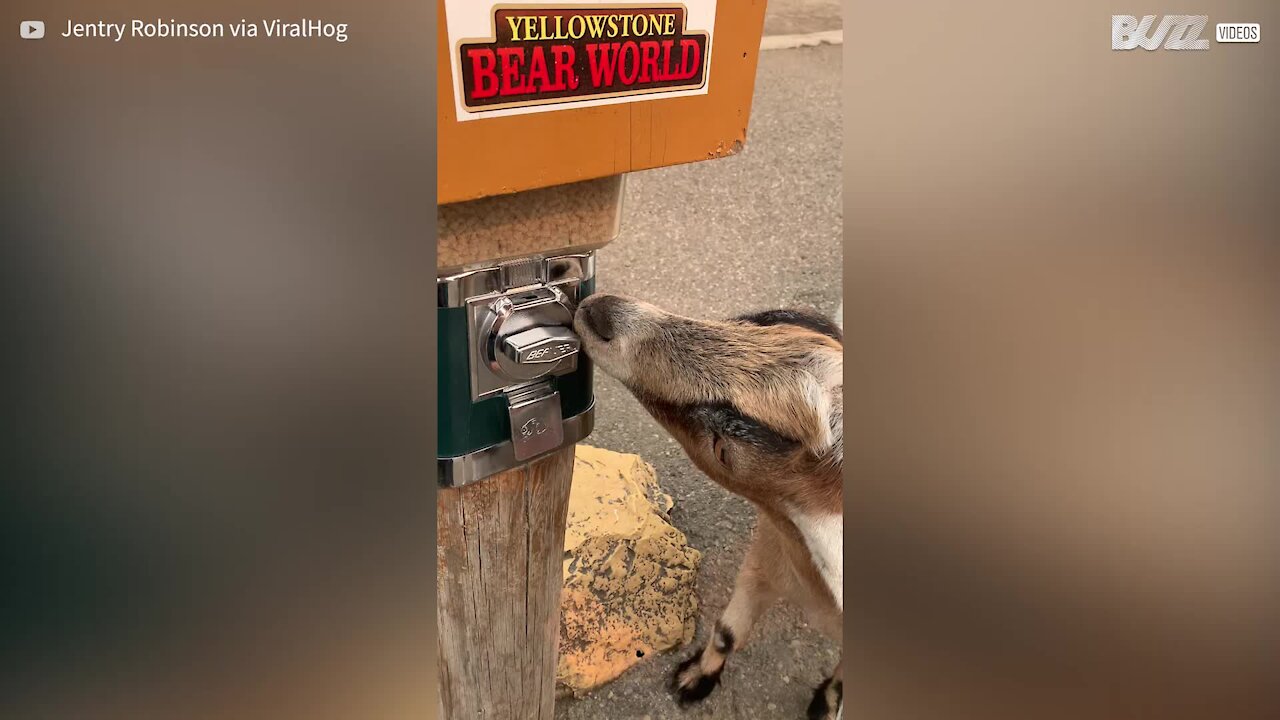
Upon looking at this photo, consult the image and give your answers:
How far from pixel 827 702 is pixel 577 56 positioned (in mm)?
1264

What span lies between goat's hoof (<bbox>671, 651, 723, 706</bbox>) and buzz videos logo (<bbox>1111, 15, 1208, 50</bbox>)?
131 centimetres

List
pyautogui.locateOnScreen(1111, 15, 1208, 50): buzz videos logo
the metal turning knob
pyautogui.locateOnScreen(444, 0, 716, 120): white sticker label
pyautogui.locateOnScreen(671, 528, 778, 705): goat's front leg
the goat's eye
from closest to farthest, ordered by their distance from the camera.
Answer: pyautogui.locateOnScreen(1111, 15, 1208, 50): buzz videos logo < pyautogui.locateOnScreen(444, 0, 716, 120): white sticker label < the metal turning knob < the goat's eye < pyautogui.locateOnScreen(671, 528, 778, 705): goat's front leg

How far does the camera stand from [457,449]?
2.77ft

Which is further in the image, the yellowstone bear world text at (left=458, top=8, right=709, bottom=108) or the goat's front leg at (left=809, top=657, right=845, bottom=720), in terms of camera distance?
the goat's front leg at (left=809, top=657, right=845, bottom=720)

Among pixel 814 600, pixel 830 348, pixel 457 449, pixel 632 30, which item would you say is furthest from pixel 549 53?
pixel 814 600

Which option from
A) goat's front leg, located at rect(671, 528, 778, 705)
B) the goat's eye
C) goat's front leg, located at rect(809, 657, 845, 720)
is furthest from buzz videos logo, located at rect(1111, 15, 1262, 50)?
goat's front leg, located at rect(809, 657, 845, 720)

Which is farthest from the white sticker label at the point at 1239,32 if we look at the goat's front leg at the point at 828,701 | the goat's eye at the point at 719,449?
the goat's front leg at the point at 828,701

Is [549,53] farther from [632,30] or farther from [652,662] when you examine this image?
[652,662]

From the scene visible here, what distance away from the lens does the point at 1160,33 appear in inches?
20.4

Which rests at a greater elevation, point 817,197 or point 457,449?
point 817,197

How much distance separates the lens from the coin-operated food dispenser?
25.6 inches

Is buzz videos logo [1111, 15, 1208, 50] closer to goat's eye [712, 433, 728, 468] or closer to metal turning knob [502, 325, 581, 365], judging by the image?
metal turning knob [502, 325, 581, 365]

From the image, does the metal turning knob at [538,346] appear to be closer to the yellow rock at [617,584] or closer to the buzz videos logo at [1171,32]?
the buzz videos logo at [1171,32]

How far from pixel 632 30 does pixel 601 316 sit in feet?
0.97
